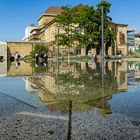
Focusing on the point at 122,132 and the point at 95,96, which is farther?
the point at 95,96

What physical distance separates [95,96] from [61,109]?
→ 2.07 metres

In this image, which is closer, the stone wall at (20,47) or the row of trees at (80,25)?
the row of trees at (80,25)

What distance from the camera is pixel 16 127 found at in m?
4.97

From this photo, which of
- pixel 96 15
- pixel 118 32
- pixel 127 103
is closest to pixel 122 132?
pixel 127 103

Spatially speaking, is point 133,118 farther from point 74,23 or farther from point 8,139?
point 74,23

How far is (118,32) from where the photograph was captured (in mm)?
91812

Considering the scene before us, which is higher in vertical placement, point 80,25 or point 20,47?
point 80,25

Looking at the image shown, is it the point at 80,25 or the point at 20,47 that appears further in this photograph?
the point at 20,47

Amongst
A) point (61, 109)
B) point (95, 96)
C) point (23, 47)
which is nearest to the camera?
point (61, 109)

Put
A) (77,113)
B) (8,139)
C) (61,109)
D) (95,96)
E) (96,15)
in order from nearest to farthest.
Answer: (8,139)
(77,113)
(61,109)
(95,96)
(96,15)

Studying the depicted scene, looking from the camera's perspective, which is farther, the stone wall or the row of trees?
the stone wall

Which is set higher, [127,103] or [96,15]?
[96,15]

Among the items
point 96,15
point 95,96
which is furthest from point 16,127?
point 96,15

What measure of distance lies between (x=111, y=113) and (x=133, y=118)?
507mm
